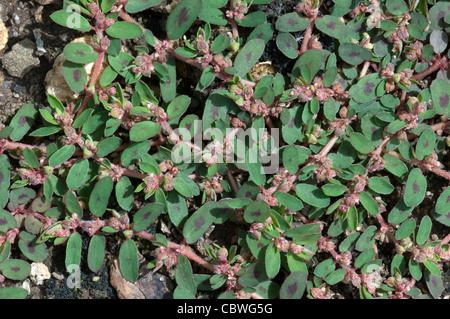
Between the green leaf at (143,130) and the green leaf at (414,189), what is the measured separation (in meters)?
1.55

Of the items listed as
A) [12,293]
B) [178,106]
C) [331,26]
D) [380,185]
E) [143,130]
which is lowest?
[12,293]

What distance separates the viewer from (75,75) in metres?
2.95

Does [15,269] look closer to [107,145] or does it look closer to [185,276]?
[107,145]

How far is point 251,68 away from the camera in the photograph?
9.82 feet

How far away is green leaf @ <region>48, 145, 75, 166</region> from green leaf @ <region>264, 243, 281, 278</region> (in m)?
1.32

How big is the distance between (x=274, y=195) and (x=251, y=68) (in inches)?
31.8

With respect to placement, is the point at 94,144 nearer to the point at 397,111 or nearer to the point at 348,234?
the point at 348,234

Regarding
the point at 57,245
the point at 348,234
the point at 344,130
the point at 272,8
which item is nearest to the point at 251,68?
the point at 272,8

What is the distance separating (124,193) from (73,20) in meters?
1.10

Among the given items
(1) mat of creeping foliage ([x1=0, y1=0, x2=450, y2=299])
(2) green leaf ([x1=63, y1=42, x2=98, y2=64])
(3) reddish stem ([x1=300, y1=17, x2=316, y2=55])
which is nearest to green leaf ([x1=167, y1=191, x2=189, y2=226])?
(1) mat of creeping foliage ([x1=0, y1=0, x2=450, y2=299])

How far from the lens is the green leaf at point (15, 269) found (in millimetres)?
2992

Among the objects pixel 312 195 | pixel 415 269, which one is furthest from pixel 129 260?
pixel 415 269

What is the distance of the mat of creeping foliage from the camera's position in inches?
113

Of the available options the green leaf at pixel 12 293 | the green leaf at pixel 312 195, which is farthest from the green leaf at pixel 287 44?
the green leaf at pixel 12 293
